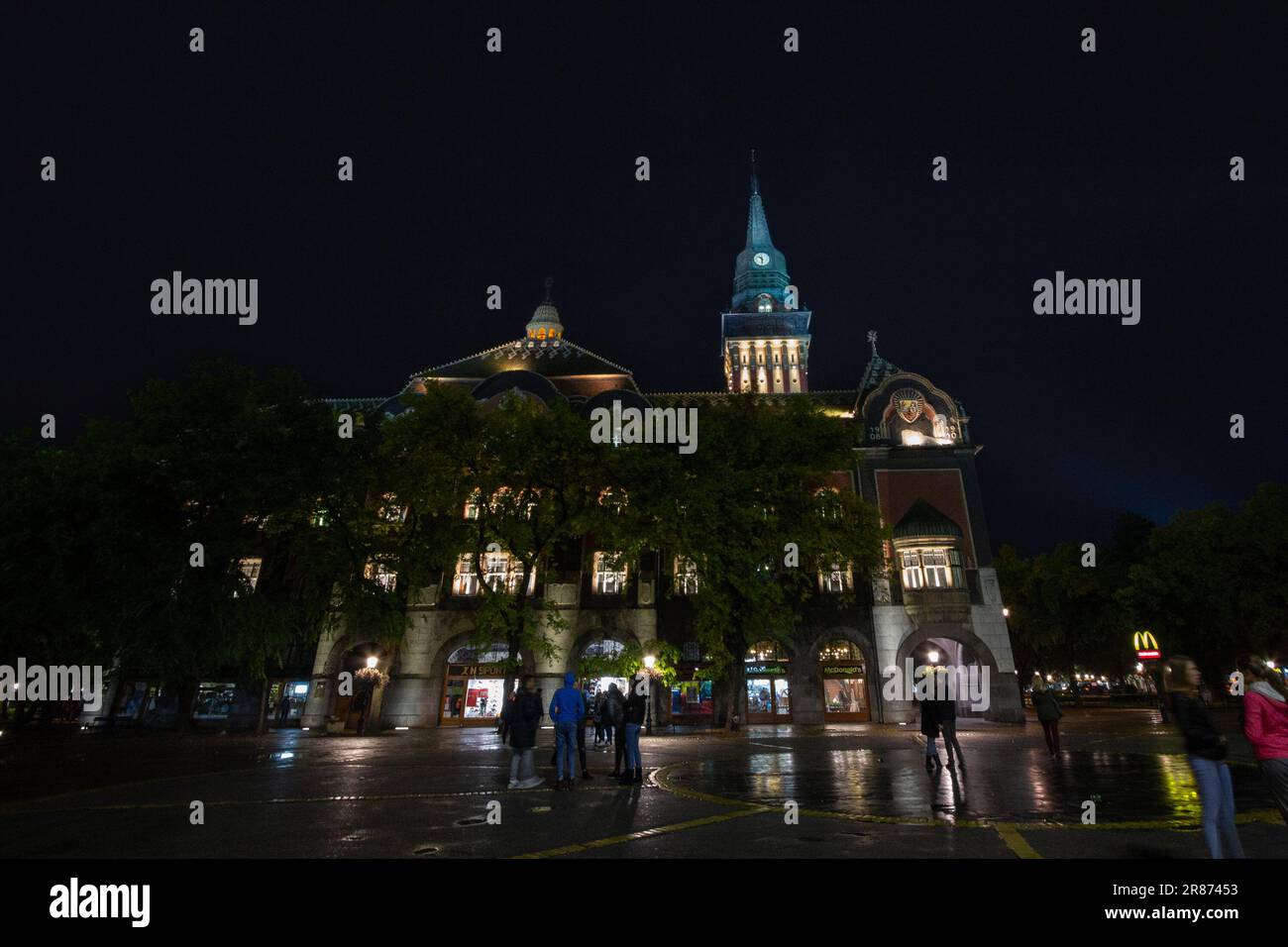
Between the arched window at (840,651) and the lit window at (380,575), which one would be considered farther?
the arched window at (840,651)

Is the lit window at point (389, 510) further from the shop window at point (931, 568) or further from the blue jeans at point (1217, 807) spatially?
the blue jeans at point (1217, 807)

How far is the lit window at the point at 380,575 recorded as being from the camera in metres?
31.1

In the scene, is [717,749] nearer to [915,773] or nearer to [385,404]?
[915,773]

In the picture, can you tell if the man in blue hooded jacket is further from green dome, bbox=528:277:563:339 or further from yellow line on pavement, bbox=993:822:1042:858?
green dome, bbox=528:277:563:339

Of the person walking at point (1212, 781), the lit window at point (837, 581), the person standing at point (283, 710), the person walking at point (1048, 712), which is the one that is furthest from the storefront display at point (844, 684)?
the person walking at point (1212, 781)

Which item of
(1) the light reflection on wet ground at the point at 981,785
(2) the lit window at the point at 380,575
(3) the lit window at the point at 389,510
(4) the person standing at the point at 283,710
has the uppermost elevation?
(3) the lit window at the point at 389,510

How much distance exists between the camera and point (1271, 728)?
586cm

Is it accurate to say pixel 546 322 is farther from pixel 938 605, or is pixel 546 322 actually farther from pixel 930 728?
pixel 930 728

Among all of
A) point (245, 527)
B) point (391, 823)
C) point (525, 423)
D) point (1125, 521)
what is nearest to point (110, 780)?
point (391, 823)

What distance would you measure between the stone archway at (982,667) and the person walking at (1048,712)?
770 inches

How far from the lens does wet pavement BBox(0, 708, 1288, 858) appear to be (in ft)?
24.4

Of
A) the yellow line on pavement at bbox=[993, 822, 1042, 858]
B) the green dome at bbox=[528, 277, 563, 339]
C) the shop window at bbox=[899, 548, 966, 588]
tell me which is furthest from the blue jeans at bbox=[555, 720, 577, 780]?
the green dome at bbox=[528, 277, 563, 339]
